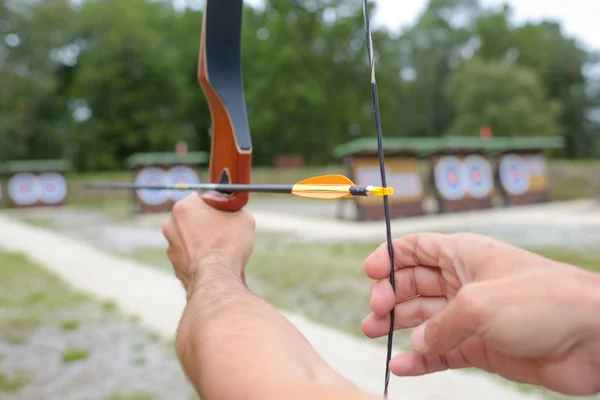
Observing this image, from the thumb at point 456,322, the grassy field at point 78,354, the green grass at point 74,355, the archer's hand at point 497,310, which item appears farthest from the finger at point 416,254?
the green grass at point 74,355

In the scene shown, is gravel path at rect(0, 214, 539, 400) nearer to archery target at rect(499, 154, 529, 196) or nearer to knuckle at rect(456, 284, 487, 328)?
knuckle at rect(456, 284, 487, 328)

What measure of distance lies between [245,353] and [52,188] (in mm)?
14624

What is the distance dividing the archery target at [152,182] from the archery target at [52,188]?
3732 mm

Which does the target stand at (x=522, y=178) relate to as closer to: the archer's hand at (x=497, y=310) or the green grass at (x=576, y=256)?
the green grass at (x=576, y=256)

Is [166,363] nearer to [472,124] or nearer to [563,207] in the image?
[563,207]

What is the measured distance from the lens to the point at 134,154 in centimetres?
2288

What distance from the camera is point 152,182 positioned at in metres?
11.1

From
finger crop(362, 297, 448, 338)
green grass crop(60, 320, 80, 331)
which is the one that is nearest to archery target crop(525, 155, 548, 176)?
green grass crop(60, 320, 80, 331)

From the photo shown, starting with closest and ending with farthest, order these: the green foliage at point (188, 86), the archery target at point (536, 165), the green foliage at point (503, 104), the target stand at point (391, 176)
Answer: the target stand at point (391, 176) → the archery target at point (536, 165) → the green foliage at point (188, 86) → the green foliage at point (503, 104)

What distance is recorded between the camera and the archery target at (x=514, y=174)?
411 inches

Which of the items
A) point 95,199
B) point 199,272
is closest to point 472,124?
point 95,199

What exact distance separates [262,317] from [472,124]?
2355cm

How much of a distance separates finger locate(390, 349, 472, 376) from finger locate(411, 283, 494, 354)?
0.33 ft

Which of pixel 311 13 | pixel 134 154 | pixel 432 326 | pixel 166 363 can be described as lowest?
pixel 166 363
